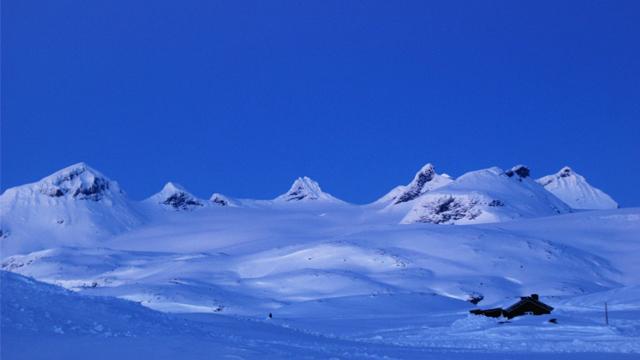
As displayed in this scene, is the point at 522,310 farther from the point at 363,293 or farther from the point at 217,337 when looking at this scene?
the point at 363,293

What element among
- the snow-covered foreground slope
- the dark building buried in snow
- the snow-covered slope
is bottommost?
the snow-covered foreground slope

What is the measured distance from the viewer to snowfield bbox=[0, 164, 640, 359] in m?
17.1

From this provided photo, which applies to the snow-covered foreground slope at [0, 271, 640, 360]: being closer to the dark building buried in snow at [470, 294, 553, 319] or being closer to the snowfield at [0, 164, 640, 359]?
the snowfield at [0, 164, 640, 359]

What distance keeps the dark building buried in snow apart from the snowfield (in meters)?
0.95

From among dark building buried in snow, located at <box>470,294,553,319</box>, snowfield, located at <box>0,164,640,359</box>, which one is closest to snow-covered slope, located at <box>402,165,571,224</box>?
snowfield, located at <box>0,164,640,359</box>

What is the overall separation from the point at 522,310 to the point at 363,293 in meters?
35.2

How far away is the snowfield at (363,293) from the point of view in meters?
17.1

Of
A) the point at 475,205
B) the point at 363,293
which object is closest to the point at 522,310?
the point at 363,293

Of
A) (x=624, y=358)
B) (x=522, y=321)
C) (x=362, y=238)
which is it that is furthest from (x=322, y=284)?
(x=624, y=358)

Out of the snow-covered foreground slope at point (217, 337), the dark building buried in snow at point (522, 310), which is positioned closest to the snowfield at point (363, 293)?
the snow-covered foreground slope at point (217, 337)

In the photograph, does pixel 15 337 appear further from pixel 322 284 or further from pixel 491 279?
pixel 491 279

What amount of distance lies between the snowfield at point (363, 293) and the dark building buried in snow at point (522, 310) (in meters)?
0.95

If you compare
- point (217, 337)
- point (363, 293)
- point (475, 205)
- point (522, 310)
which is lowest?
point (217, 337)

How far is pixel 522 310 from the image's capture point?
43125mm
